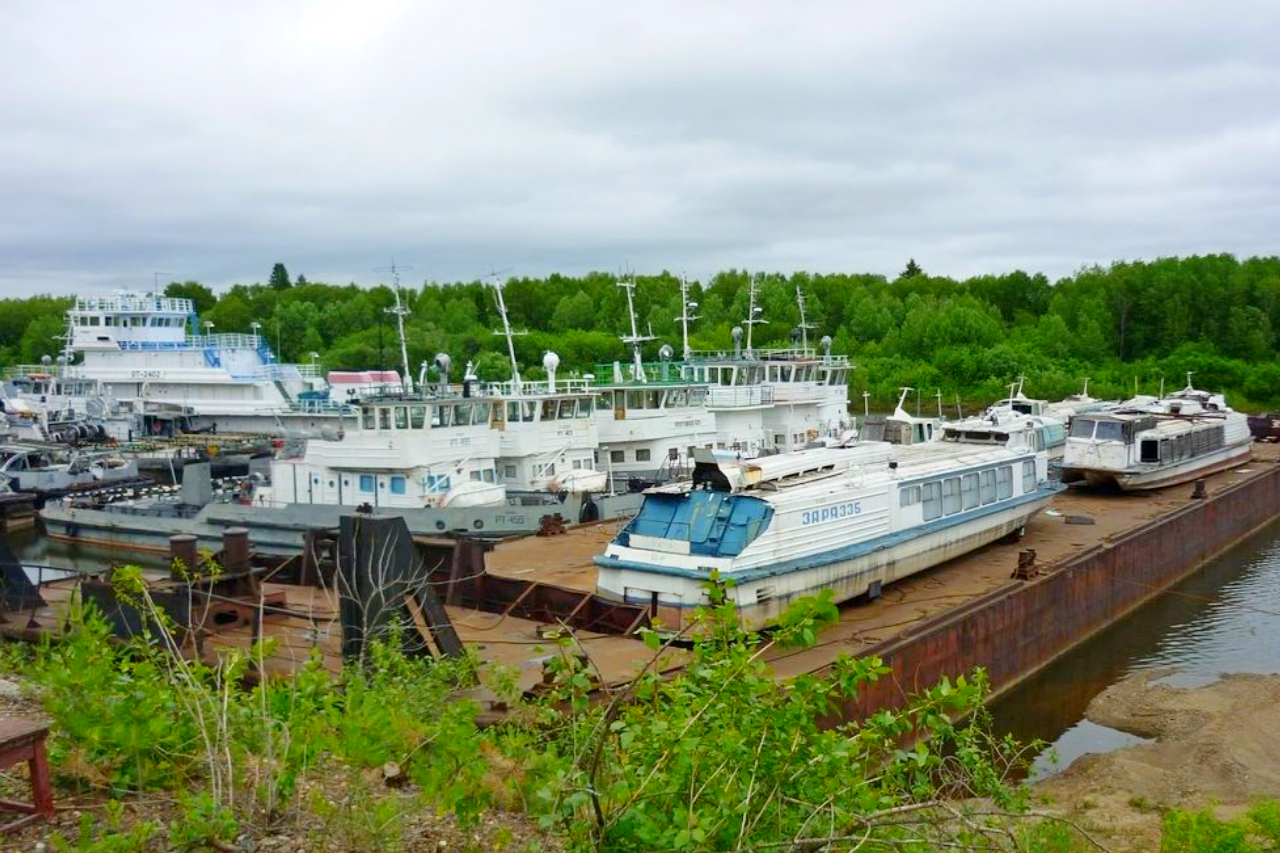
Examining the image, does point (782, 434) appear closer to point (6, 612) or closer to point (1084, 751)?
point (1084, 751)

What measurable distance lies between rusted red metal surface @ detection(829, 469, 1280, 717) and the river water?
34 centimetres

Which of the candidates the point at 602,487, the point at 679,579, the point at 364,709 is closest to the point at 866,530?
the point at 679,579

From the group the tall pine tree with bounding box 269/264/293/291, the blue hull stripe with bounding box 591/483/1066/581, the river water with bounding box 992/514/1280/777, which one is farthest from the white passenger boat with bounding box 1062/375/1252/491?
the tall pine tree with bounding box 269/264/293/291

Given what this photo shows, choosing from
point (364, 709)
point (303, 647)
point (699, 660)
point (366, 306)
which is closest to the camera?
point (699, 660)

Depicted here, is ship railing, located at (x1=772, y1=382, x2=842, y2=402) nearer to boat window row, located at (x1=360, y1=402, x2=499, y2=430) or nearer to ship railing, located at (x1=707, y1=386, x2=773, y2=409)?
ship railing, located at (x1=707, y1=386, x2=773, y2=409)

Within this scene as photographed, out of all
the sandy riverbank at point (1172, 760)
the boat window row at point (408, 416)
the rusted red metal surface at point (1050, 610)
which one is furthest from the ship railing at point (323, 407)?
the sandy riverbank at point (1172, 760)

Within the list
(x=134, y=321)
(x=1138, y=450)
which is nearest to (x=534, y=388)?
(x=1138, y=450)

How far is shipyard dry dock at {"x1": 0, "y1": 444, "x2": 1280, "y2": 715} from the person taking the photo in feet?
43.6

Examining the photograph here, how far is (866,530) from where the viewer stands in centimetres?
1700

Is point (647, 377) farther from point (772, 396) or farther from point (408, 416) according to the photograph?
point (408, 416)

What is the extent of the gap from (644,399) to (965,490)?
44.4ft

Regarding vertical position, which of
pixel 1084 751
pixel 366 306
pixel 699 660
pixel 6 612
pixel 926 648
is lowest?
pixel 1084 751

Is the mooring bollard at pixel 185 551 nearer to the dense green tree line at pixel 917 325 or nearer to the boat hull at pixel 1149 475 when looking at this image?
the boat hull at pixel 1149 475

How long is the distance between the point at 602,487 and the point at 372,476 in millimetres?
6408
